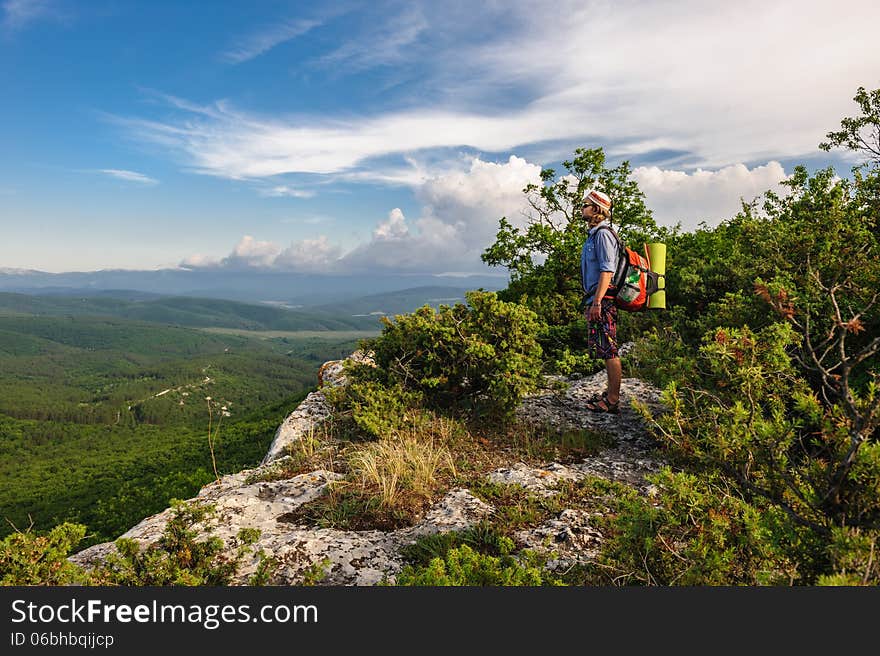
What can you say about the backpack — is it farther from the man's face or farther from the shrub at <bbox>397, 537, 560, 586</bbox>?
the shrub at <bbox>397, 537, 560, 586</bbox>

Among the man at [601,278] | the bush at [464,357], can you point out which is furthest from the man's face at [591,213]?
the bush at [464,357]

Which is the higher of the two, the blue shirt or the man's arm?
the blue shirt

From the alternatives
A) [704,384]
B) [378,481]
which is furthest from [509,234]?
[378,481]

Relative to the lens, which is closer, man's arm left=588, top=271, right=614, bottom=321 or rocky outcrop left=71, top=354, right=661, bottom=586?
rocky outcrop left=71, top=354, right=661, bottom=586

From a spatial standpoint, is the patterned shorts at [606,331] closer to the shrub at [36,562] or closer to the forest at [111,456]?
the forest at [111,456]

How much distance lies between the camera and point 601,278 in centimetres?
708

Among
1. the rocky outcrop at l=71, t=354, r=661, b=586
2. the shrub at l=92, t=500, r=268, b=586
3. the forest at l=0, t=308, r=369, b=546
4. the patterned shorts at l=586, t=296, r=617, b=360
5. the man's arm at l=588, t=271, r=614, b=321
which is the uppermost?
the man's arm at l=588, t=271, r=614, b=321

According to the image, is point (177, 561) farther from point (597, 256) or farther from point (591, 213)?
point (591, 213)

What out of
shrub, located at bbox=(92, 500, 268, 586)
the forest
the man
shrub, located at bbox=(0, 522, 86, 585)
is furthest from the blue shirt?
shrub, located at bbox=(0, 522, 86, 585)

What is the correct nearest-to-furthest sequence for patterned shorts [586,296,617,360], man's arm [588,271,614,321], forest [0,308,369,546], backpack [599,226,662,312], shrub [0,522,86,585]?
shrub [0,522,86,585] < man's arm [588,271,614,321] < backpack [599,226,662,312] < patterned shorts [586,296,617,360] < forest [0,308,369,546]

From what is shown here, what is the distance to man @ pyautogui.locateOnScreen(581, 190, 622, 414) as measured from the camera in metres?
7.07

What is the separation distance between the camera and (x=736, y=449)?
3.23 m

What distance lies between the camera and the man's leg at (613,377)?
7.48 m

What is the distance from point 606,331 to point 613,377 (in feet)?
2.71
